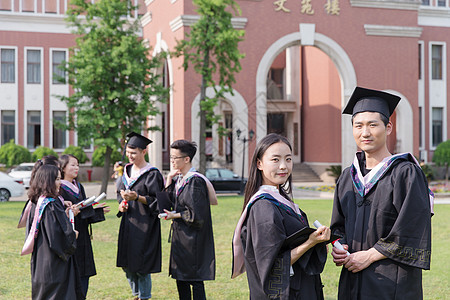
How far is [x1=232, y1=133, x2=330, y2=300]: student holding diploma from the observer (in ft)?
11.0

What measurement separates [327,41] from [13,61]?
16.2m

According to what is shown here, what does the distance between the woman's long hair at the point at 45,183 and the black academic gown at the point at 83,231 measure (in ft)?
2.91

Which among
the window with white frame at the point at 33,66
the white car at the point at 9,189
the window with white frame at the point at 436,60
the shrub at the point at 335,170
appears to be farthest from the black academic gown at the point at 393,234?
the window with white frame at the point at 436,60

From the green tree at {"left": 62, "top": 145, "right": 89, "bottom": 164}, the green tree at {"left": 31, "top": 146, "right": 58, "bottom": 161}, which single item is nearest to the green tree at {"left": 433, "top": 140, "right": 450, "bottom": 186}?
the green tree at {"left": 62, "top": 145, "right": 89, "bottom": 164}

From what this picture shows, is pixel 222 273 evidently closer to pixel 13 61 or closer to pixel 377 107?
pixel 377 107

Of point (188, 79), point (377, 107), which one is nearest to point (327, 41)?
point (188, 79)

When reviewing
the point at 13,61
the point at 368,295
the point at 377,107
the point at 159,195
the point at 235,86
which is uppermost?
the point at 13,61

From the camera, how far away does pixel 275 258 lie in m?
3.38

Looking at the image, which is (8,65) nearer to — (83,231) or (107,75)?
(107,75)

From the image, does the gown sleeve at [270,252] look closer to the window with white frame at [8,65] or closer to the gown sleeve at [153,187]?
the gown sleeve at [153,187]

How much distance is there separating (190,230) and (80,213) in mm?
1171

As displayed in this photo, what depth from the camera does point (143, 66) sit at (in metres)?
18.8

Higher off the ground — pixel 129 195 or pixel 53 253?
pixel 129 195

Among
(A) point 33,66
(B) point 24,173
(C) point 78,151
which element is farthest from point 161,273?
(A) point 33,66
